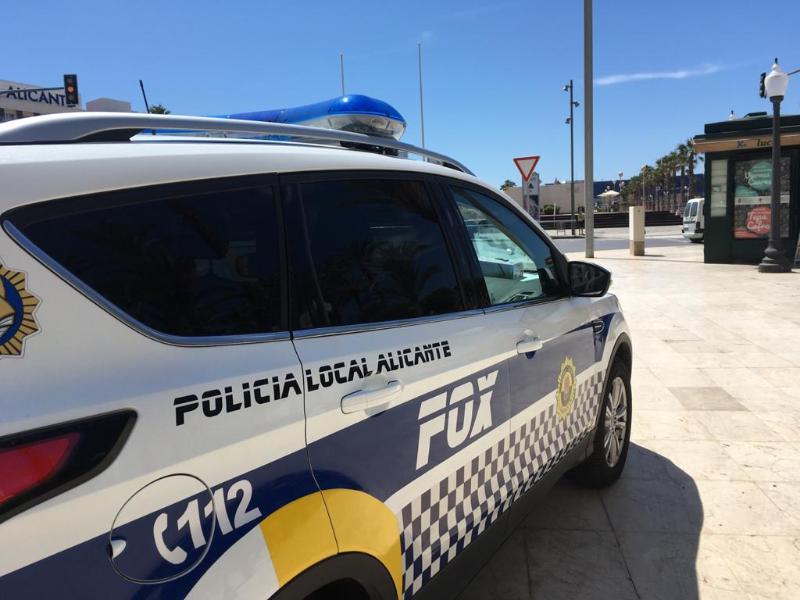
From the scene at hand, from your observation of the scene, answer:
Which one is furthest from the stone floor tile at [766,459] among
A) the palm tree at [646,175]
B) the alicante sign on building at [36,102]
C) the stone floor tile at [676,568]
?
the palm tree at [646,175]

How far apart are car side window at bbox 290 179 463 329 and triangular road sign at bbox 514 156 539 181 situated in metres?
9.97

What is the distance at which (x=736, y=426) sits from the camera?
14.5ft

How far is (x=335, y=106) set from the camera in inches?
112

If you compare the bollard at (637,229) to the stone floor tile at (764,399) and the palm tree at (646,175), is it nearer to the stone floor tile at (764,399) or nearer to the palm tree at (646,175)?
the stone floor tile at (764,399)

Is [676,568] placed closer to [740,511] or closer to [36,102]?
[740,511]

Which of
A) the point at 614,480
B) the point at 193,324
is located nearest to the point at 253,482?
the point at 193,324

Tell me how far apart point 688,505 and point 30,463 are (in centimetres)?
337

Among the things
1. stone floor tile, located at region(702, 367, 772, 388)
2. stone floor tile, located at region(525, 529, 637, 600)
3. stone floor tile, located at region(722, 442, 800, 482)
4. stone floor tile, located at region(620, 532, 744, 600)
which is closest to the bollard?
stone floor tile, located at region(702, 367, 772, 388)

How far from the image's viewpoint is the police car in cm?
101

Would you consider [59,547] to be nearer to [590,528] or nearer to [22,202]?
[22,202]

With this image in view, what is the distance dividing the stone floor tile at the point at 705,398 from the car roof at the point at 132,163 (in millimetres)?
4283

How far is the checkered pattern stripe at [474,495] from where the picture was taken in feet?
5.76

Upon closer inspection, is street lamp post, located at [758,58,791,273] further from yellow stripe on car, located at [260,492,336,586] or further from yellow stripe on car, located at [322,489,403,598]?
yellow stripe on car, located at [260,492,336,586]

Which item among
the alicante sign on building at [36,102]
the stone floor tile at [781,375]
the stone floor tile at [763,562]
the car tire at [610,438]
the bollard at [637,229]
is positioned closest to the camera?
the stone floor tile at [763,562]
